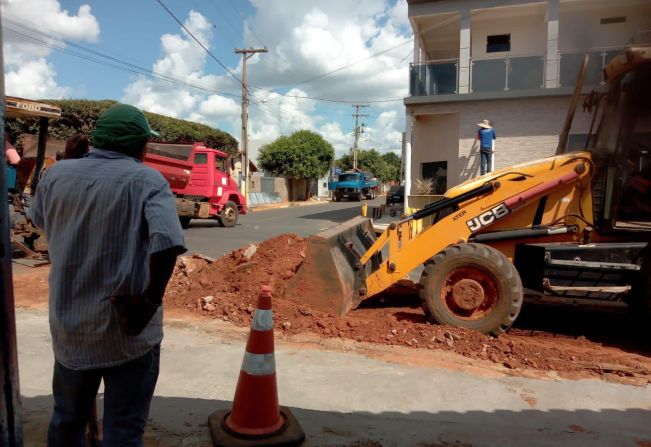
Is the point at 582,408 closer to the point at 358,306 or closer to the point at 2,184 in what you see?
the point at 358,306

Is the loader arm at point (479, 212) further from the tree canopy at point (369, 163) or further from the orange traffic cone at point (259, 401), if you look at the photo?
the tree canopy at point (369, 163)

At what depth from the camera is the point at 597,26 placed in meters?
15.3

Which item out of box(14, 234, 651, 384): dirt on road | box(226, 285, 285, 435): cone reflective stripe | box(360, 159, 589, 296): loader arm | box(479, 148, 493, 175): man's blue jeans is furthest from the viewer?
box(479, 148, 493, 175): man's blue jeans

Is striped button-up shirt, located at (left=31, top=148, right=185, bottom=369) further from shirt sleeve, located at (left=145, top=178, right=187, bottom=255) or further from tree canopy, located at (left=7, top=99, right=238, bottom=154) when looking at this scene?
tree canopy, located at (left=7, top=99, right=238, bottom=154)

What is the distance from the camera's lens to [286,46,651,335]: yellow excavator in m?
5.14

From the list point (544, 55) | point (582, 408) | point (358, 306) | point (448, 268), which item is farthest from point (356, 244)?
point (544, 55)

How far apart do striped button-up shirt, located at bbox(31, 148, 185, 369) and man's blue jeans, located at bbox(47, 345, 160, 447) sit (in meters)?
0.06

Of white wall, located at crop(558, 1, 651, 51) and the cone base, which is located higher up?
white wall, located at crop(558, 1, 651, 51)

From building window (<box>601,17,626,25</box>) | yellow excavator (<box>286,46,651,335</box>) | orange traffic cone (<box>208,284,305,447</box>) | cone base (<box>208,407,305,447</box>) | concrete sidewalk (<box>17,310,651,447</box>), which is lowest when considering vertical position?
concrete sidewalk (<box>17,310,651,447</box>)

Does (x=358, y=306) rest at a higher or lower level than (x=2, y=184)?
lower

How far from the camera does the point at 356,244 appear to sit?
671 cm

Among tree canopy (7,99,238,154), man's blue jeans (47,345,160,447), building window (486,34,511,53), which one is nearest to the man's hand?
man's blue jeans (47,345,160,447)

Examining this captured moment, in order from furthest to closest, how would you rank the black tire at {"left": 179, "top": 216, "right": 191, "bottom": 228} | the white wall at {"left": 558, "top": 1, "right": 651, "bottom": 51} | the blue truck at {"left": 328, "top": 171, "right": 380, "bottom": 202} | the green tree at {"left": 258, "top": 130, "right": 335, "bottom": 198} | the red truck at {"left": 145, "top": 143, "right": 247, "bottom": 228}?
the green tree at {"left": 258, "top": 130, "right": 335, "bottom": 198}
the blue truck at {"left": 328, "top": 171, "right": 380, "bottom": 202}
the black tire at {"left": 179, "top": 216, "right": 191, "bottom": 228}
the red truck at {"left": 145, "top": 143, "right": 247, "bottom": 228}
the white wall at {"left": 558, "top": 1, "right": 651, "bottom": 51}

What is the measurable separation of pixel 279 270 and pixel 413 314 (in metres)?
1.76
